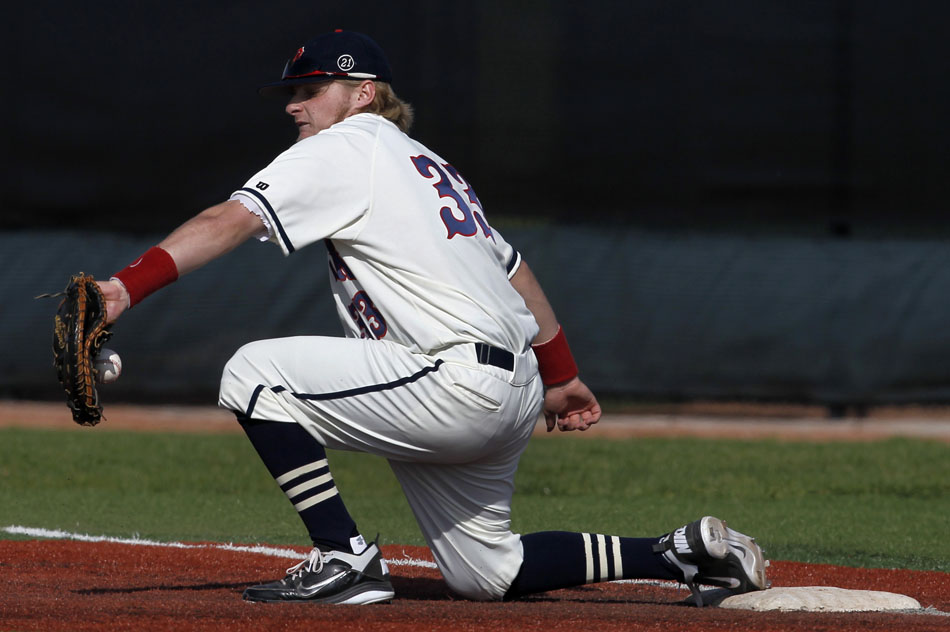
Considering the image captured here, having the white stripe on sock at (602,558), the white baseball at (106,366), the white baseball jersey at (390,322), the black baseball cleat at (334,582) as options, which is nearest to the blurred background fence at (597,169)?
the white stripe on sock at (602,558)

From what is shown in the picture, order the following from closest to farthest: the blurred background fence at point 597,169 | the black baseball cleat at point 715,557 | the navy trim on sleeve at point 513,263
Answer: the black baseball cleat at point 715,557 → the navy trim on sleeve at point 513,263 → the blurred background fence at point 597,169

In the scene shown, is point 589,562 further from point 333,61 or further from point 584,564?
point 333,61

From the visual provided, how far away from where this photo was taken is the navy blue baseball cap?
10.6 ft

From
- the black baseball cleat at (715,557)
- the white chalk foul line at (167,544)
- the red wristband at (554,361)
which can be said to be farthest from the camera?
the white chalk foul line at (167,544)

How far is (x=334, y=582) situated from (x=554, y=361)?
88cm

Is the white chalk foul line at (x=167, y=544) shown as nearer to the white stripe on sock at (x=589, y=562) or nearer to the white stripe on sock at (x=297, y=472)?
the white stripe on sock at (x=589, y=562)

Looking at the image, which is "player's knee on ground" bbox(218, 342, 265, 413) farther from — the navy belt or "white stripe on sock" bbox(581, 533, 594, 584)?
"white stripe on sock" bbox(581, 533, 594, 584)

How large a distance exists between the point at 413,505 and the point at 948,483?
382 cm

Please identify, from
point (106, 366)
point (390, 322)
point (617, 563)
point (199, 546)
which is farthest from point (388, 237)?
point (199, 546)

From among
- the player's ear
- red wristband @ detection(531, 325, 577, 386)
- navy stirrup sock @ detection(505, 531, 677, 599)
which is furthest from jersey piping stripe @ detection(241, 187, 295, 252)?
navy stirrup sock @ detection(505, 531, 677, 599)

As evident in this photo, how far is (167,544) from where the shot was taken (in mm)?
4430

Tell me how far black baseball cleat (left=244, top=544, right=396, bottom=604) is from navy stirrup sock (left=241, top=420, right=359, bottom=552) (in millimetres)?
32

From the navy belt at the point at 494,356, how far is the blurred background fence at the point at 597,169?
5.05 metres

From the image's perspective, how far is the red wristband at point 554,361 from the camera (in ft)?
11.5
